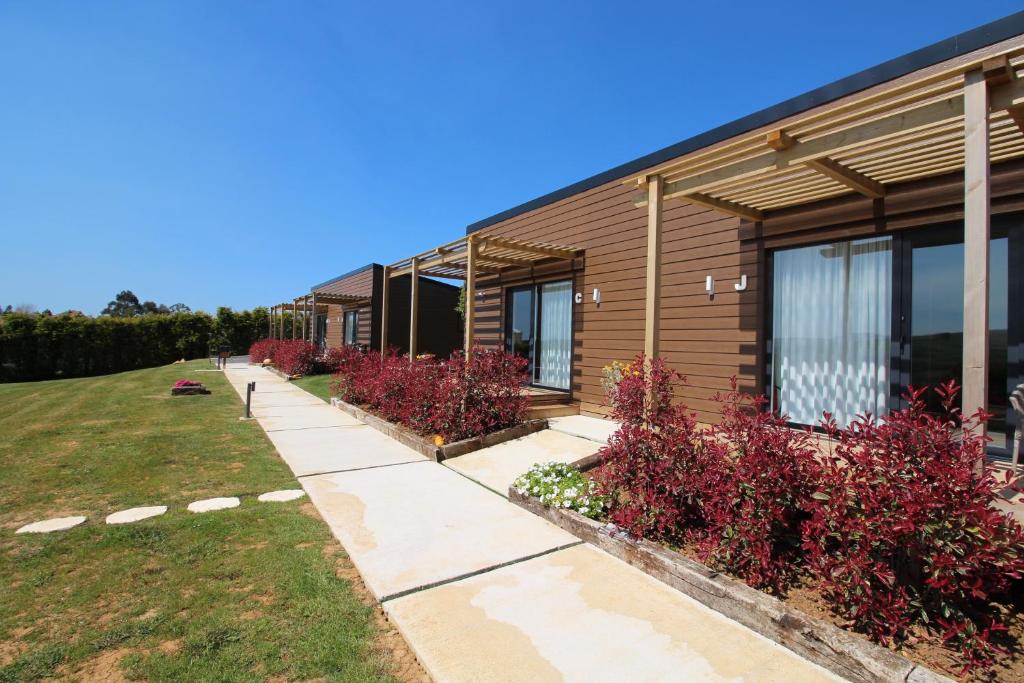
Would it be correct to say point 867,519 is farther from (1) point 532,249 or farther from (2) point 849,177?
(1) point 532,249

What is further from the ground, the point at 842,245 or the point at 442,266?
the point at 442,266

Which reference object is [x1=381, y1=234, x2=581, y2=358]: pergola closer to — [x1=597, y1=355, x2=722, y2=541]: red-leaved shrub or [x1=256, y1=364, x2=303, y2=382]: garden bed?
[x1=597, y1=355, x2=722, y2=541]: red-leaved shrub

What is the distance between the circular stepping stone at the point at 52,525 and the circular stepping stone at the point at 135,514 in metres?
0.20

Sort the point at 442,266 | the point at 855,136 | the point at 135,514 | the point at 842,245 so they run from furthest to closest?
the point at 442,266 → the point at 842,245 → the point at 135,514 → the point at 855,136

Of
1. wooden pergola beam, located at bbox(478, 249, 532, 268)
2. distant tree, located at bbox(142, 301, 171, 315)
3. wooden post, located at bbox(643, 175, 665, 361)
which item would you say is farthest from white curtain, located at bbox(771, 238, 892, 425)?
distant tree, located at bbox(142, 301, 171, 315)

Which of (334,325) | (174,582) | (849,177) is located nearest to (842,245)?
(849,177)

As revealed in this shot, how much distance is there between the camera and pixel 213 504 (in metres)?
4.15

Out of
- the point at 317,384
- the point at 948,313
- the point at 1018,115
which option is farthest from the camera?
the point at 317,384

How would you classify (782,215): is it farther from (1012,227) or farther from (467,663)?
(467,663)

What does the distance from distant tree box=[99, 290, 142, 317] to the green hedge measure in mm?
59592

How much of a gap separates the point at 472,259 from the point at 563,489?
4.71m

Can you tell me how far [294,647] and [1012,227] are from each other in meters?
5.81

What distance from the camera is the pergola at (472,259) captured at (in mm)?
7746

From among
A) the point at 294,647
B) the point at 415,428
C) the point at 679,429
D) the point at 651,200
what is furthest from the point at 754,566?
the point at 415,428
